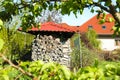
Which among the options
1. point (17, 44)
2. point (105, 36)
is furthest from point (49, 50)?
point (105, 36)

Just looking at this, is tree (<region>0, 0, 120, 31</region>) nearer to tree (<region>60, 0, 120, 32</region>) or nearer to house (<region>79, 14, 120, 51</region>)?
tree (<region>60, 0, 120, 32</region>)

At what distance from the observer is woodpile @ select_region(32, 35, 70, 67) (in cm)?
1789

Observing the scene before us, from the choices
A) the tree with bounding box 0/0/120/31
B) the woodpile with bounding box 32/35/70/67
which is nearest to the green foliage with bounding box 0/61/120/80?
the tree with bounding box 0/0/120/31

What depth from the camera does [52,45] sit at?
1816 cm

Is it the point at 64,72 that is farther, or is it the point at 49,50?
the point at 49,50

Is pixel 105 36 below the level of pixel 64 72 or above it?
below

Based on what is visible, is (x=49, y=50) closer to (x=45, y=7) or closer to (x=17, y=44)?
(x=17, y=44)

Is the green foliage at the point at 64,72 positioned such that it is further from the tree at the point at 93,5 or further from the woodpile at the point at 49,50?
the woodpile at the point at 49,50

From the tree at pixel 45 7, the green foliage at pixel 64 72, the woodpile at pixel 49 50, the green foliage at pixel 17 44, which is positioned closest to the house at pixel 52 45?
the woodpile at pixel 49 50

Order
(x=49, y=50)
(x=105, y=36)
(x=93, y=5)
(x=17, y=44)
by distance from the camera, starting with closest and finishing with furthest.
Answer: (x=93, y=5) → (x=49, y=50) → (x=17, y=44) → (x=105, y=36)

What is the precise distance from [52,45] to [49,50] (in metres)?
0.29

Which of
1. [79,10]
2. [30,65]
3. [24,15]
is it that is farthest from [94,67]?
[24,15]

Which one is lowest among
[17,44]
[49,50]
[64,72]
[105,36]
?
[105,36]

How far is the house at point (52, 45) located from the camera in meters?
17.9
